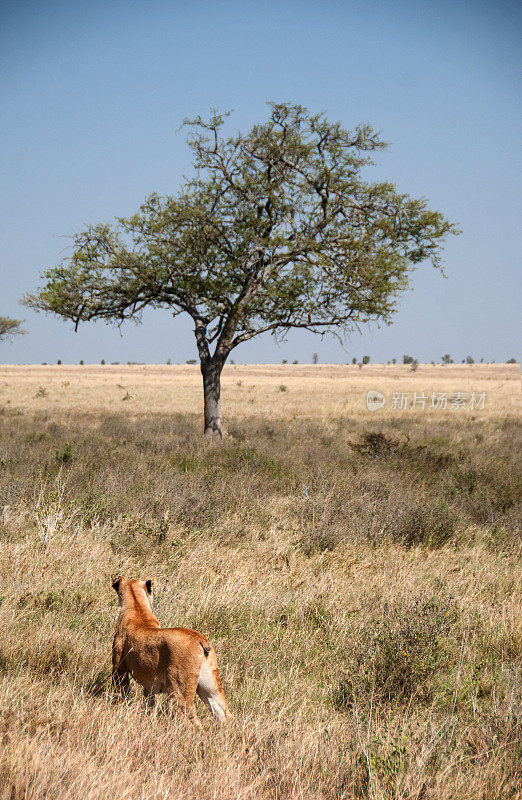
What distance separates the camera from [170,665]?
8.95ft

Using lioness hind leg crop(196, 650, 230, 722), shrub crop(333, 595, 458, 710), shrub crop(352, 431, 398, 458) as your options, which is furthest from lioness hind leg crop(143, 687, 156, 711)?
shrub crop(352, 431, 398, 458)

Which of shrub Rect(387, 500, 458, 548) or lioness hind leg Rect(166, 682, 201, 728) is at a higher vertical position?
lioness hind leg Rect(166, 682, 201, 728)

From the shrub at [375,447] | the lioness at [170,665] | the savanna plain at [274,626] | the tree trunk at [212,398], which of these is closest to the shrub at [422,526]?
the savanna plain at [274,626]

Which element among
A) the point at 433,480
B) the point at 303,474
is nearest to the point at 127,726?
the point at 303,474

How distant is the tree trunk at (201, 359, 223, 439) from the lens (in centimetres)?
1728

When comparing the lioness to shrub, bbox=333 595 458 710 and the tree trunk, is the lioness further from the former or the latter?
the tree trunk

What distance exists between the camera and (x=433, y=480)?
10.2 m

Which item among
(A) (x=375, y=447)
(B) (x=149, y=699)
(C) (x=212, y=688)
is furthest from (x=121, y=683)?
(A) (x=375, y=447)

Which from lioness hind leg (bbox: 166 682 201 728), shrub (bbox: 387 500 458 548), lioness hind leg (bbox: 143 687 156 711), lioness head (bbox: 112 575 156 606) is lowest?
shrub (bbox: 387 500 458 548)

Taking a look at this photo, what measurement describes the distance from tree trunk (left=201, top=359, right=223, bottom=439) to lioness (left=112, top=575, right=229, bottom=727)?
553 inches

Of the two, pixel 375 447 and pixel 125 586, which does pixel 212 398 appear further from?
pixel 125 586

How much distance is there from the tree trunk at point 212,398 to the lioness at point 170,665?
46.1 ft

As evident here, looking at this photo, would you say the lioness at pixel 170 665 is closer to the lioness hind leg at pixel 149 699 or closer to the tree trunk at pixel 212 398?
the lioness hind leg at pixel 149 699

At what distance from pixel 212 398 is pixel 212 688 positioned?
1488 centimetres
